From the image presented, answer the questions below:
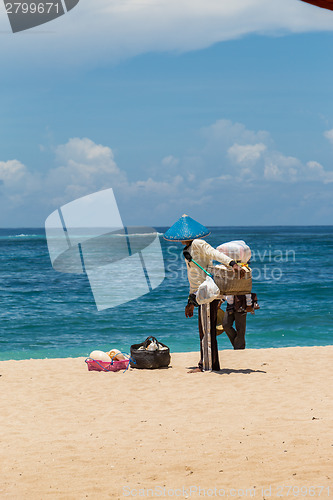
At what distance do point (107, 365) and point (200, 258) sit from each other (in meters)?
2.64

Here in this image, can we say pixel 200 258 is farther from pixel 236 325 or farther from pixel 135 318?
pixel 135 318

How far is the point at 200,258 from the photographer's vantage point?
29.6 feet

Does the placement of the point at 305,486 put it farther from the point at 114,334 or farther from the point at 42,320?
the point at 42,320

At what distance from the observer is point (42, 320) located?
20281 mm

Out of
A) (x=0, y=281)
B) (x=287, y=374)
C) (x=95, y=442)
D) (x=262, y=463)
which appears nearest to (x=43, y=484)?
(x=95, y=442)

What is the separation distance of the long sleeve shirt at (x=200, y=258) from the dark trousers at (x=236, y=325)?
1938 mm

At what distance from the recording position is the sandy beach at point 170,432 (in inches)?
199

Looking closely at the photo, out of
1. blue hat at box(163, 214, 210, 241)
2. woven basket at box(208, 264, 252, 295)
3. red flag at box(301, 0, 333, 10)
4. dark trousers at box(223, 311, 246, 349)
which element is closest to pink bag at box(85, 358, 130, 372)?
dark trousers at box(223, 311, 246, 349)

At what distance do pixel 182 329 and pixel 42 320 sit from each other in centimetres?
531

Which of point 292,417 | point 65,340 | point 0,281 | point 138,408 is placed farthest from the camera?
point 0,281

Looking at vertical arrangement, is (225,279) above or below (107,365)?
above

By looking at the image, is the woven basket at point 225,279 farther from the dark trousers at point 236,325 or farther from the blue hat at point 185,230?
the dark trousers at point 236,325

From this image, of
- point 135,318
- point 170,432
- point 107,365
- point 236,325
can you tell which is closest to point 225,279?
point 236,325

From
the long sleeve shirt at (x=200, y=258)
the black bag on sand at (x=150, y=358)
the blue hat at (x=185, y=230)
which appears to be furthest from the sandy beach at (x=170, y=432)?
the blue hat at (x=185, y=230)
